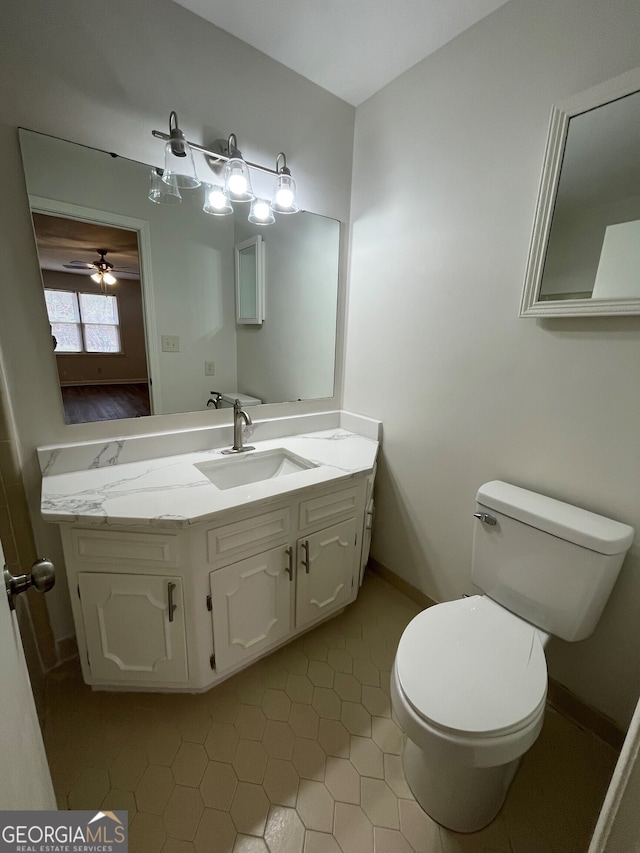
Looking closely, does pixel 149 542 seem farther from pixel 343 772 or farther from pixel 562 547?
pixel 562 547

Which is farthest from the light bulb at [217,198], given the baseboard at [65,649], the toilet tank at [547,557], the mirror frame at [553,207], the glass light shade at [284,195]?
the baseboard at [65,649]

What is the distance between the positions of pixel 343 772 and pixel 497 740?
1.88ft

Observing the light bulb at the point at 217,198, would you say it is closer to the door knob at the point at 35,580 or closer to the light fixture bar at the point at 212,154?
the light fixture bar at the point at 212,154

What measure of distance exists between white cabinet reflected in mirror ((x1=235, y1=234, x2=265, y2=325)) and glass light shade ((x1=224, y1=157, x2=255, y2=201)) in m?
0.21

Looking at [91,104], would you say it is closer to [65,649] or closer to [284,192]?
[284,192]

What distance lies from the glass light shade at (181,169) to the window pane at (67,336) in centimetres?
63

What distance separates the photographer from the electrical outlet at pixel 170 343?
1425 millimetres

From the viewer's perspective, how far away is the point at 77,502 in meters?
1.07

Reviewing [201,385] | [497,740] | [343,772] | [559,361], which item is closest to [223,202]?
[201,385]

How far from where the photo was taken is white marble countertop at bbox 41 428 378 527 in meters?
1.01

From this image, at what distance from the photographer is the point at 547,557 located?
1.10m

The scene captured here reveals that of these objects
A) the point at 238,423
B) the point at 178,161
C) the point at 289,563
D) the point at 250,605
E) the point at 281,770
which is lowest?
the point at 281,770

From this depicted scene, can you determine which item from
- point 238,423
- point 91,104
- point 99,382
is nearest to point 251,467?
point 238,423

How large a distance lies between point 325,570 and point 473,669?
65cm
